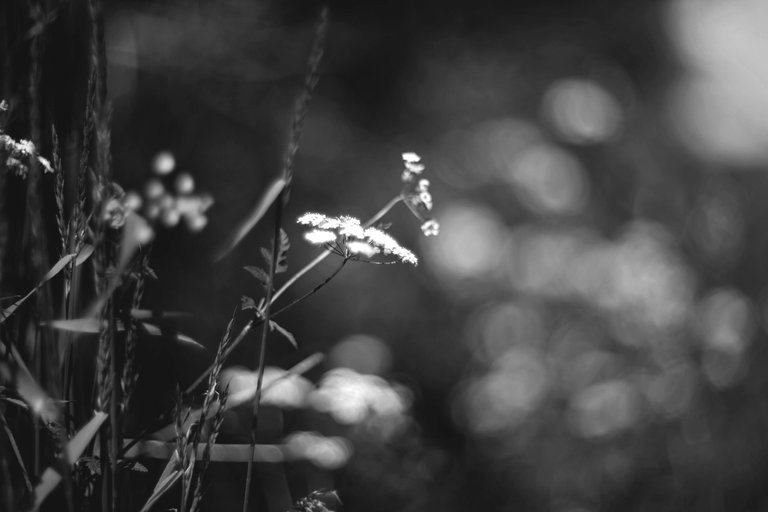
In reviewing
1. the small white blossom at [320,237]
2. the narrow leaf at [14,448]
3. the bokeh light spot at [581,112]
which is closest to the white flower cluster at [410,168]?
the small white blossom at [320,237]

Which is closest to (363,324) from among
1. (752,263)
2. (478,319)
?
(478,319)

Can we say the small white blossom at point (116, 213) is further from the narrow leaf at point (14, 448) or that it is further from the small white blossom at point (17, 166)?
the narrow leaf at point (14, 448)

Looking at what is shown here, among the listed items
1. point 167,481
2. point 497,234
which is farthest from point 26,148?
point 497,234

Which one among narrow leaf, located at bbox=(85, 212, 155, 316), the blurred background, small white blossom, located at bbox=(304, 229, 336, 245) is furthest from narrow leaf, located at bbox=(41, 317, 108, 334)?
the blurred background

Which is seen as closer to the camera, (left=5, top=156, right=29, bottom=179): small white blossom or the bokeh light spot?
(left=5, top=156, right=29, bottom=179): small white blossom

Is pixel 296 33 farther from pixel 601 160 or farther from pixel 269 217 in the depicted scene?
pixel 601 160

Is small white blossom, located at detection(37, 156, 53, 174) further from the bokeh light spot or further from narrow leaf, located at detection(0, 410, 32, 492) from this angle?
the bokeh light spot

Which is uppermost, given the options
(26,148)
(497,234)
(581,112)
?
(581,112)

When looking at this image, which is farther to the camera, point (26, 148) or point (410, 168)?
point (410, 168)

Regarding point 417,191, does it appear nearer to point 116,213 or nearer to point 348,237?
point 348,237
